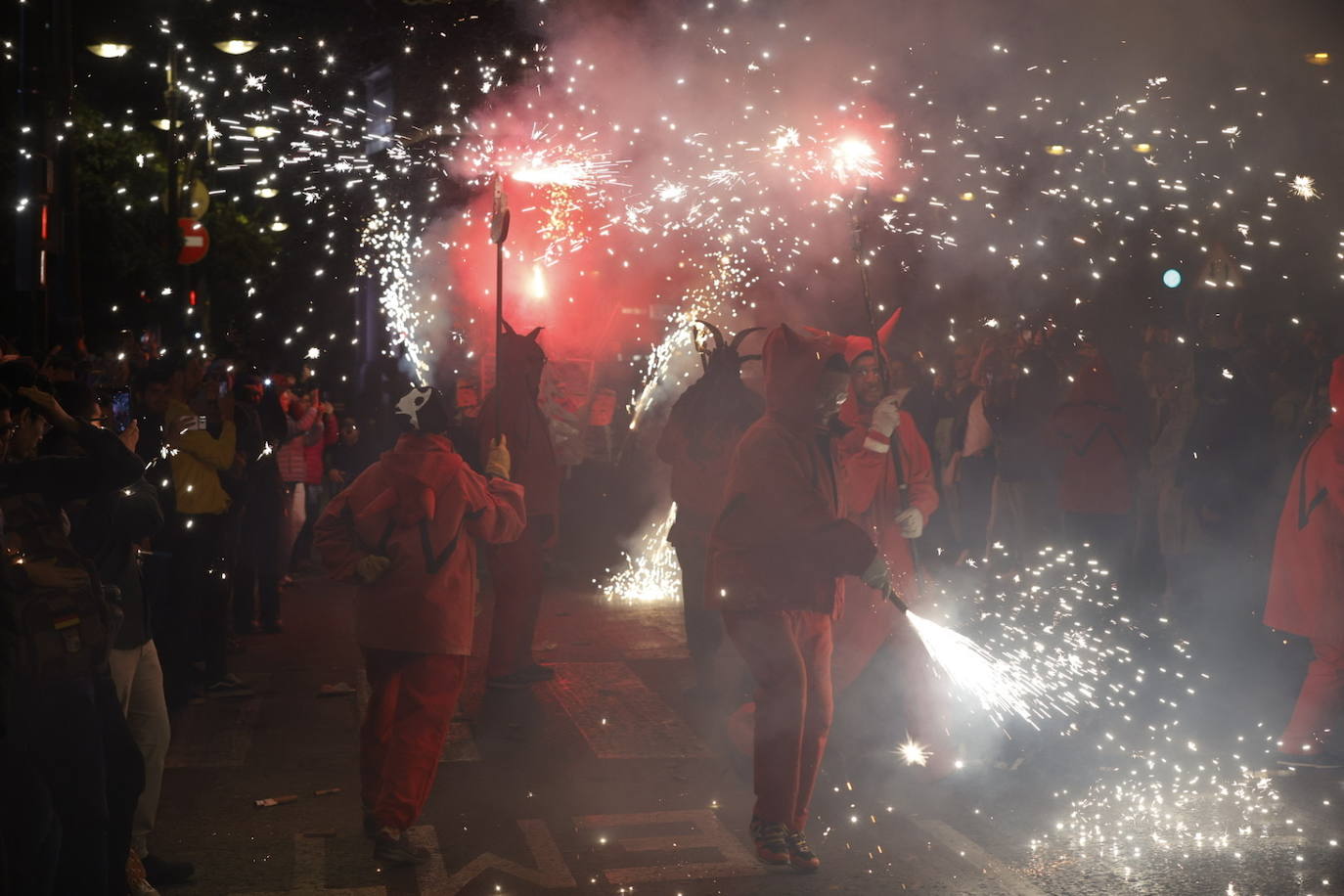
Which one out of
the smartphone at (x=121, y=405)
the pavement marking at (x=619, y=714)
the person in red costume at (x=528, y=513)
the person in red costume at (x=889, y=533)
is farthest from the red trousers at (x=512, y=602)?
the smartphone at (x=121, y=405)

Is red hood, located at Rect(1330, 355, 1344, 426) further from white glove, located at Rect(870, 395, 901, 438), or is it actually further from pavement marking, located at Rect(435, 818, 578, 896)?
pavement marking, located at Rect(435, 818, 578, 896)

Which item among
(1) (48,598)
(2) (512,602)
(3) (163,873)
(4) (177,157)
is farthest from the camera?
(4) (177,157)

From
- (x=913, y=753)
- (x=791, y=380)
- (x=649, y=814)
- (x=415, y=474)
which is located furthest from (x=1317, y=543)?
(x=415, y=474)

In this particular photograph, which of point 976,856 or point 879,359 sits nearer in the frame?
point 976,856

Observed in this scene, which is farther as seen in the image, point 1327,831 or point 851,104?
point 851,104

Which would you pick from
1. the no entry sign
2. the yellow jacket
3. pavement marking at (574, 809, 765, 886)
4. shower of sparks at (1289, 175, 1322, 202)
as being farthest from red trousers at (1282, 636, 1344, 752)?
the no entry sign

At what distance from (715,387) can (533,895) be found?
357 centimetres

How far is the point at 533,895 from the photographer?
16.3 feet

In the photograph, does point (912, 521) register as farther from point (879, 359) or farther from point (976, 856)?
point (976, 856)

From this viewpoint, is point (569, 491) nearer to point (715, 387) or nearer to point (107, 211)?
point (715, 387)

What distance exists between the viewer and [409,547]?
216 inches

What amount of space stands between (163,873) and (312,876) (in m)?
0.52

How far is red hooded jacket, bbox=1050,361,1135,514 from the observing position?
10.0 metres

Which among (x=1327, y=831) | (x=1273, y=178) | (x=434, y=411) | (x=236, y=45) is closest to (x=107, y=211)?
(x=236, y=45)
